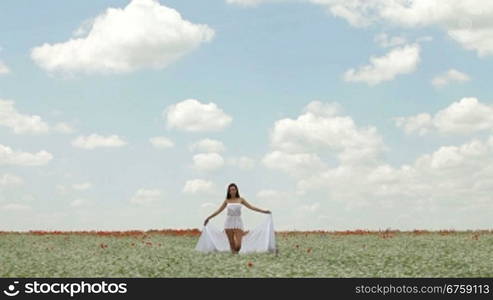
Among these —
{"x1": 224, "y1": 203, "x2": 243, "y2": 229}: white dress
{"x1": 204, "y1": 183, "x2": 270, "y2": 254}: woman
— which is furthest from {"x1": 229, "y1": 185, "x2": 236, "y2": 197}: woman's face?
{"x1": 224, "y1": 203, "x2": 243, "y2": 229}: white dress

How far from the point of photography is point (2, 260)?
2534 cm

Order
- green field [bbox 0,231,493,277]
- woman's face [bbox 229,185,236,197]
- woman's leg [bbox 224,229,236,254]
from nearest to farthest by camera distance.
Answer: green field [bbox 0,231,493,277] → woman's face [bbox 229,185,236,197] → woman's leg [bbox 224,229,236,254]

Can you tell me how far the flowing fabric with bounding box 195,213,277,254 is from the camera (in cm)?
2752

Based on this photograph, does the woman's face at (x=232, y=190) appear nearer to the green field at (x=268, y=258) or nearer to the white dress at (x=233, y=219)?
the white dress at (x=233, y=219)

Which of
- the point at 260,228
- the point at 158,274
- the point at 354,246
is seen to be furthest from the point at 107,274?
the point at 354,246

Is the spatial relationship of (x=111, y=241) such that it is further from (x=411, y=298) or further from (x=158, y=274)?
(x=411, y=298)

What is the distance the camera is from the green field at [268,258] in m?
21.3

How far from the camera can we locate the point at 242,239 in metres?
27.9

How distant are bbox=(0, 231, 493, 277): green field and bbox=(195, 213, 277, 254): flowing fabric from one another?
0.62 m

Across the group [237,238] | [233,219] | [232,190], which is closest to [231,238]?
[237,238]

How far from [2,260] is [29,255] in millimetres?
1807

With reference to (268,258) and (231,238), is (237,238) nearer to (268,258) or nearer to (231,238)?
(231,238)

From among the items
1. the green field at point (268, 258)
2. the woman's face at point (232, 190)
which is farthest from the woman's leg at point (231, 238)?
the woman's face at point (232, 190)

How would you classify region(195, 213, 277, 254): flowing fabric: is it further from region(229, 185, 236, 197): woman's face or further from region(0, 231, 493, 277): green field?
region(229, 185, 236, 197): woman's face
